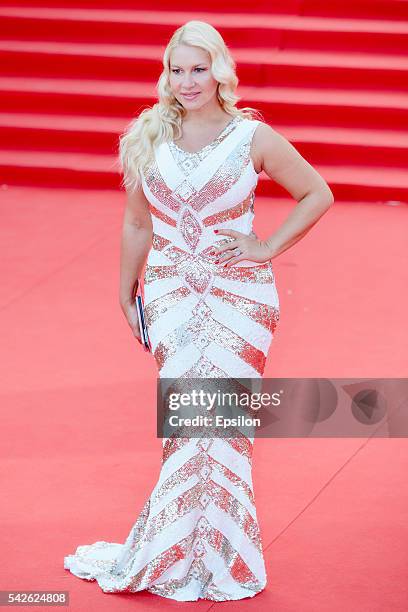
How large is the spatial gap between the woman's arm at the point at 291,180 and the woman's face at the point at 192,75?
0.21 meters

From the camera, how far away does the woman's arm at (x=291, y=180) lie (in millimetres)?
3934

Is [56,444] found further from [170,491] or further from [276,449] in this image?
[170,491]

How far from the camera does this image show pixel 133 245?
421 cm

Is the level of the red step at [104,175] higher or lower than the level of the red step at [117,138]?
lower

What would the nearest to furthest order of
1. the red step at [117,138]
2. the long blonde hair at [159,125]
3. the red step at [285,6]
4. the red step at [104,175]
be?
the long blonde hair at [159,125] < the red step at [104,175] < the red step at [117,138] < the red step at [285,6]

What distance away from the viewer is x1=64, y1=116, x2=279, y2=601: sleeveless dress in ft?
12.9

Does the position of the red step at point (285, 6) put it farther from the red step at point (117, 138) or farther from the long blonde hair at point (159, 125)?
the long blonde hair at point (159, 125)

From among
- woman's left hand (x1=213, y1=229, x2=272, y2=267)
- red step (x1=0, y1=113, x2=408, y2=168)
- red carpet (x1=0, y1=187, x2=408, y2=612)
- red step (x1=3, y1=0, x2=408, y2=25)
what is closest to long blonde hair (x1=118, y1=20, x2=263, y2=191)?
woman's left hand (x1=213, y1=229, x2=272, y2=267)

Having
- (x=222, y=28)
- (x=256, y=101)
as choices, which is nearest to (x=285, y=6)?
(x=222, y=28)

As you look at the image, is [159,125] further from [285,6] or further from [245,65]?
[285,6]

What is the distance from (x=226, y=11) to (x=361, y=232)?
3.17 meters

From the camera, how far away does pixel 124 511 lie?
4824 millimetres

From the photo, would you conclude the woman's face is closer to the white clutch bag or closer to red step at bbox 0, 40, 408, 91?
the white clutch bag

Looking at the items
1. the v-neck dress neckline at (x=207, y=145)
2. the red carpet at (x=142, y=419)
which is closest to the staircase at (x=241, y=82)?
the red carpet at (x=142, y=419)
